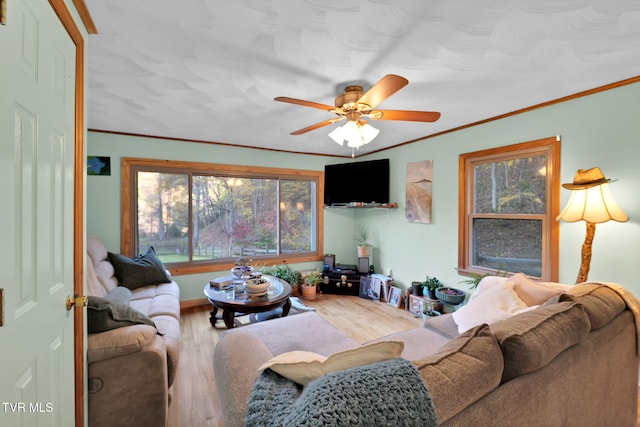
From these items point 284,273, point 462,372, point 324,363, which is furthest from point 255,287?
point 462,372

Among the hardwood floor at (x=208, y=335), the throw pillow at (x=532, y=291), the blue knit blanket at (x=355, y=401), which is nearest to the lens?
the blue knit blanket at (x=355, y=401)

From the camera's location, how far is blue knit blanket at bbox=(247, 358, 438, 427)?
0.67 metres

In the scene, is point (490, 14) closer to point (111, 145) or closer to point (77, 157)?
point (77, 157)

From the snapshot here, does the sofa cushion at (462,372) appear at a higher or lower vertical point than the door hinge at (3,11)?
lower

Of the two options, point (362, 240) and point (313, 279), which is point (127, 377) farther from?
point (362, 240)

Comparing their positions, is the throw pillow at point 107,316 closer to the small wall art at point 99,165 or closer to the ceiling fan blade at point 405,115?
the ceiling fan blade at point 405,115

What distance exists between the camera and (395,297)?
3848 millimetres

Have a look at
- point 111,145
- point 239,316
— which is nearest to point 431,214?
point 239,316

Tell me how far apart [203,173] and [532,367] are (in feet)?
13.0

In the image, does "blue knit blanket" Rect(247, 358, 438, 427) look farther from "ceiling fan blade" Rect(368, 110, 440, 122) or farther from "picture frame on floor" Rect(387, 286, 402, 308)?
"picture frame on floor" Rect(387, 286, 402, 308)

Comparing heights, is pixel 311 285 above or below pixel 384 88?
below

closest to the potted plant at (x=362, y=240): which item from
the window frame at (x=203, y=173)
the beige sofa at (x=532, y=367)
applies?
the window frame at (x=203, y=173)

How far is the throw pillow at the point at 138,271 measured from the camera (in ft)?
9.93

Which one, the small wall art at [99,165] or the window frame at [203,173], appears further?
the window frame at [203,173]
